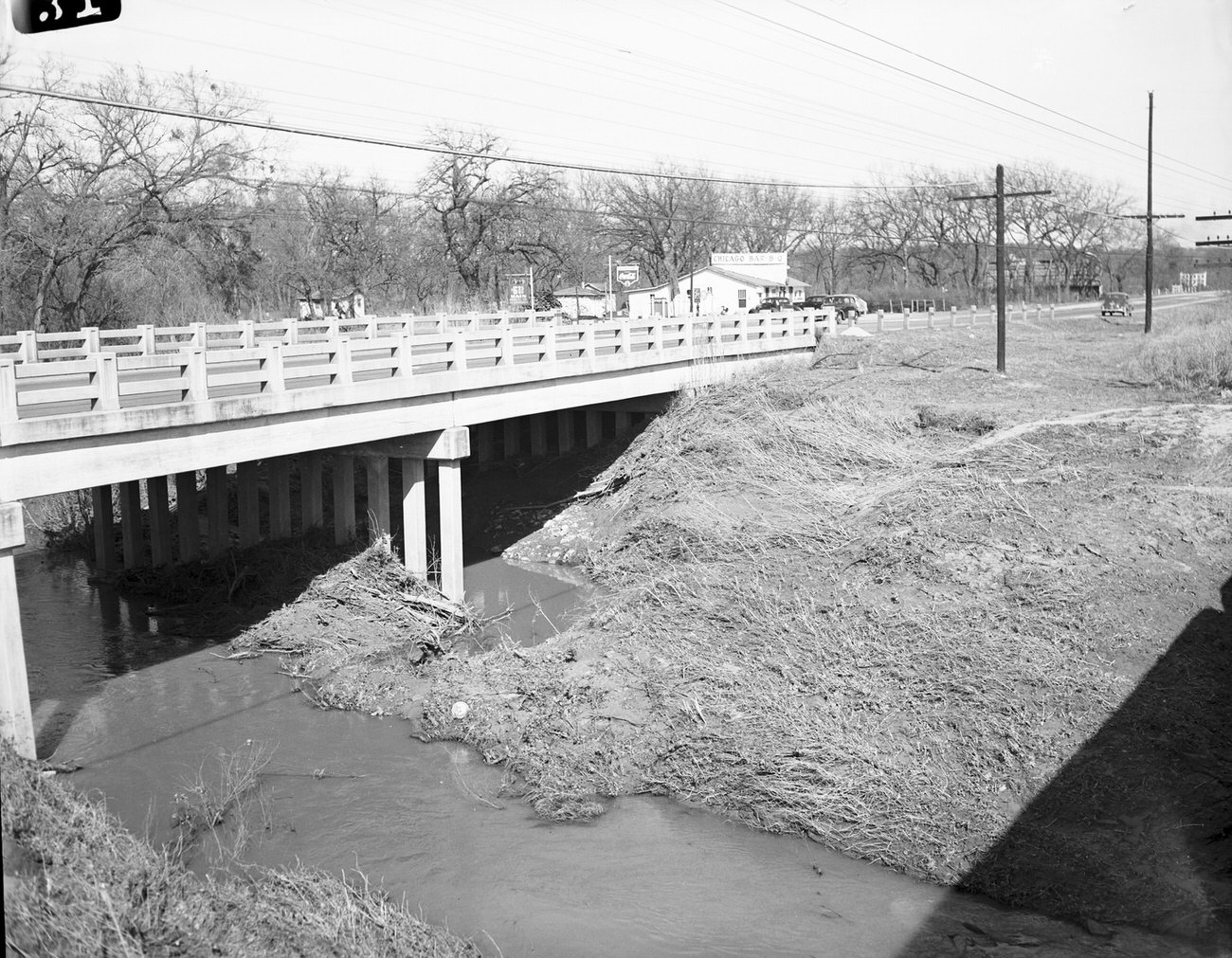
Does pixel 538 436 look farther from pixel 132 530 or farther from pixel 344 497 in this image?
pixel 132 530

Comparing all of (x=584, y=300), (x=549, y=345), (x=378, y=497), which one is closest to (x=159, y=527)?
(x=378, y=497)

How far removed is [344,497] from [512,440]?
29.7 ft

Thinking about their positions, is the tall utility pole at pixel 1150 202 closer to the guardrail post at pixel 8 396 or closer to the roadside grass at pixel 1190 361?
the roadside grass at pixel 1190 361

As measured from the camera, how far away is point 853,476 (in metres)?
21.9

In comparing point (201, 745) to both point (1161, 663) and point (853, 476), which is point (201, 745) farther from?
point (853, 476)

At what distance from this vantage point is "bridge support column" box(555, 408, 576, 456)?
94.1 feet

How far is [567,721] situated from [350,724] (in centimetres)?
300

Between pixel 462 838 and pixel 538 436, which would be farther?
pixel 538 436

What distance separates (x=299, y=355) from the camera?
17.2m

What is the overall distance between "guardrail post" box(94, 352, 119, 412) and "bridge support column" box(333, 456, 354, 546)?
269 inches

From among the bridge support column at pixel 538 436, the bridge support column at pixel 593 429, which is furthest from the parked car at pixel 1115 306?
the bridge support column at pixel 538 436

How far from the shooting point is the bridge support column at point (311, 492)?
70.3ft

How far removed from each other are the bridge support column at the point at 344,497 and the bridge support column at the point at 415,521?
4.79 feet

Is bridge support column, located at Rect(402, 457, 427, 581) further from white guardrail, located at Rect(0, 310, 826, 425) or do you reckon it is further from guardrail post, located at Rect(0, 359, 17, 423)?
guardrail post, located at Rect(0, 359, 17, 423)
